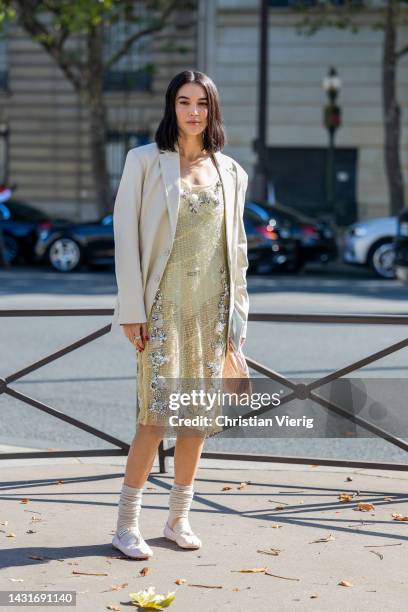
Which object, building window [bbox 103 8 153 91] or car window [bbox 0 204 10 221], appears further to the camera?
building window [bbox 103 8 153 91]

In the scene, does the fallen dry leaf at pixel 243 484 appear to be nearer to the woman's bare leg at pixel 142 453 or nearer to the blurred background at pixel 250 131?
the woman's bare leg at pixel 142 453

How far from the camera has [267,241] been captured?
70.6 feet

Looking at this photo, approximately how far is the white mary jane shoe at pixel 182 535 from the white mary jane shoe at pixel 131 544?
0.14m

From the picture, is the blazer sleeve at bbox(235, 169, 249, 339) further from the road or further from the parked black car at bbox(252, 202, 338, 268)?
the parked black car at bbox(252, 202, 338, 268)

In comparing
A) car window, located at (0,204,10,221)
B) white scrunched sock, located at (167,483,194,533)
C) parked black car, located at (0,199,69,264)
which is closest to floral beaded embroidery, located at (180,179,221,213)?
white scrunched sock, located at (167,483,194,533)

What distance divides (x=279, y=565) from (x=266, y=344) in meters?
7.25

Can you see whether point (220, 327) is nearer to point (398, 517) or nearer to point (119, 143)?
point (398, 517)

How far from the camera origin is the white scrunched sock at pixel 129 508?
4.85m

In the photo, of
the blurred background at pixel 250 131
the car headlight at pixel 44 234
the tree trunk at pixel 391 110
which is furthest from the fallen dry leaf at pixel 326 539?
the tree trunk at pixel 391 110

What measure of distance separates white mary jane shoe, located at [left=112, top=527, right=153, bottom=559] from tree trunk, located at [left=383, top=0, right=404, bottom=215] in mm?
22507

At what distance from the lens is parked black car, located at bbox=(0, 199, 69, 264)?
24672mm

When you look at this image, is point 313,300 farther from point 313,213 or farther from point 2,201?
point 313,213

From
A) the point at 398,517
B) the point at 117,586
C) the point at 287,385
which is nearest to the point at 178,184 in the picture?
the point at 117,586

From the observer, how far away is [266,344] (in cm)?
1191
